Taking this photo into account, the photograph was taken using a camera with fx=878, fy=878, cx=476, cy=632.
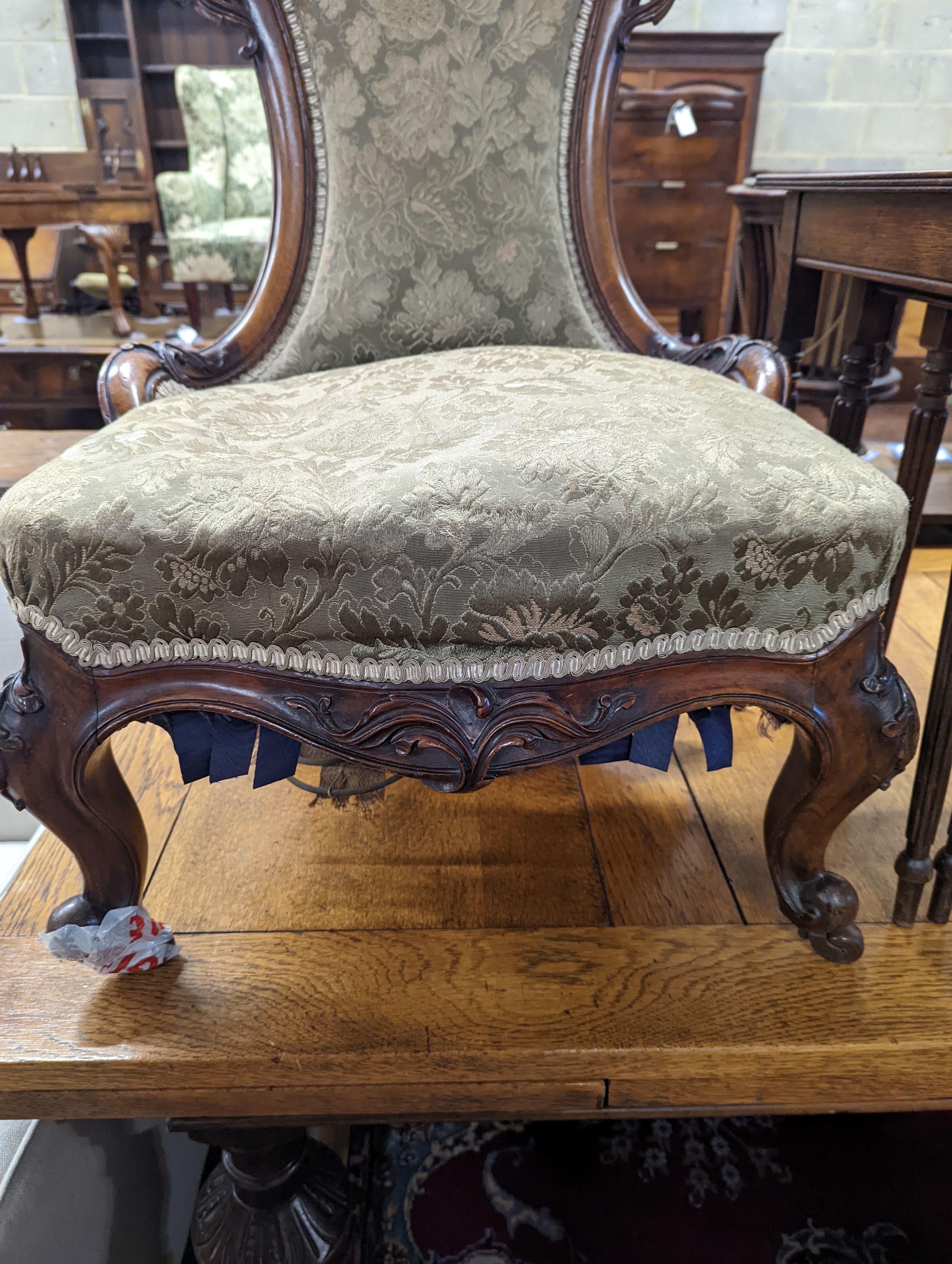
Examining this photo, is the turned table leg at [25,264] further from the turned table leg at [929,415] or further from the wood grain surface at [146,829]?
the turned table leg at [929,415]

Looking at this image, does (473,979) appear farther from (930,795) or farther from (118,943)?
(930,795)

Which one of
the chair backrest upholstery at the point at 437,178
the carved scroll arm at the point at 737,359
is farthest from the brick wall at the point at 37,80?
the carved scroll arm at the point at 737,359

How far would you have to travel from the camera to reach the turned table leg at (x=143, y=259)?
12.1 feet

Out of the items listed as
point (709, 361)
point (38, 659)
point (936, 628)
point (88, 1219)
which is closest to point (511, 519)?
point (38, 659)

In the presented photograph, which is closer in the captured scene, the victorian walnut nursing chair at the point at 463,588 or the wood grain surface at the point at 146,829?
the victorian walnut nursing chair at the point at 463,588

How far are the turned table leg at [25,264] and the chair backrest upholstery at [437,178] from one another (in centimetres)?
290

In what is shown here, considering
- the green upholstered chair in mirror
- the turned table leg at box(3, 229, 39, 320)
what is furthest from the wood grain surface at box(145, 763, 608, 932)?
the turned table leg at box(3, 229, 39, 320)

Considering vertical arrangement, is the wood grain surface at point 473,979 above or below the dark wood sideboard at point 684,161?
below

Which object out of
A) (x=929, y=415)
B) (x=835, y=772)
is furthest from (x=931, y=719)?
(x=929, y=415)

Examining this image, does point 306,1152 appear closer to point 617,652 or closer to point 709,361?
point 617,652

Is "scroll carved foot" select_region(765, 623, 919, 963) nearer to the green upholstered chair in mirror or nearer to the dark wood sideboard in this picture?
the dark wood sideboard

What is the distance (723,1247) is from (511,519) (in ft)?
2.23

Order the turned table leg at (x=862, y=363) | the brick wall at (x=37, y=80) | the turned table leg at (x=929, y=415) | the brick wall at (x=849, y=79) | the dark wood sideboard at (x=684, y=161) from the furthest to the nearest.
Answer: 1. the brick wall at (x=37, y=80)
2. the brick wall at (x=849, y=79)
3. the dark wood sideboard at (x=684, y=161)
4. the turned table leg at (x=862, y=363)
5. the turned table leg at (x=929, y=415)

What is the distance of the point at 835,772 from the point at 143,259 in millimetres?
3863
